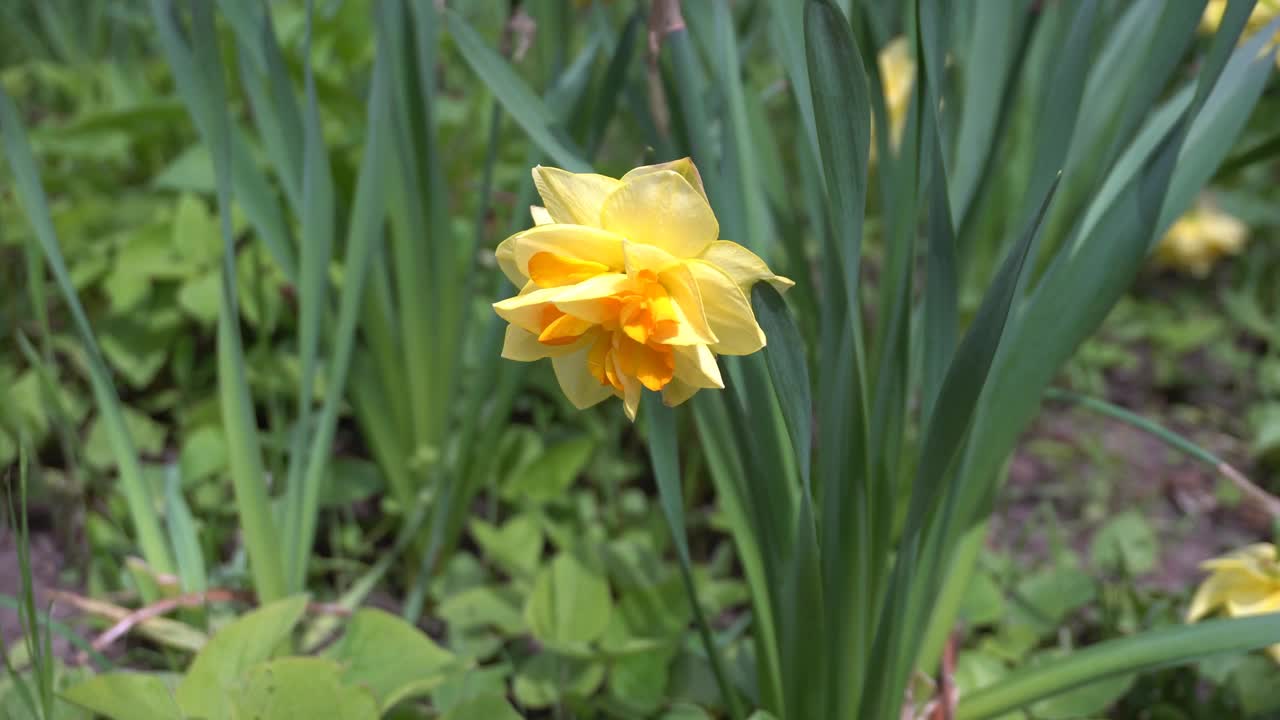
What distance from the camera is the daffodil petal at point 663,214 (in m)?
0.61

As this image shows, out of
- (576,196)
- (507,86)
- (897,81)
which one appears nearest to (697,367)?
(576,196)

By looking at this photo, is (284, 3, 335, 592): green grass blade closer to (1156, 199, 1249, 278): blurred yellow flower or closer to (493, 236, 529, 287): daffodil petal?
(493, 236, 529, 287): daffodil petal

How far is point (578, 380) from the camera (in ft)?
2.28

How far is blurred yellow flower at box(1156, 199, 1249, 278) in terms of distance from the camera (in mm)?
1929

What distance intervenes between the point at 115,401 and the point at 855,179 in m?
0.83

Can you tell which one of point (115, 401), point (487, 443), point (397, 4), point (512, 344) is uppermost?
point (397, 4)

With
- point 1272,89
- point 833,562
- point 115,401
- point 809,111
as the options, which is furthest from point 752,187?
point 1272,89

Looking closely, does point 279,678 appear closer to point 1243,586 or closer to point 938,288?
point 938,288

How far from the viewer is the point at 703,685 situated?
1.02 m

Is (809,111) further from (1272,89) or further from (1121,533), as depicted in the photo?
(1272,89)

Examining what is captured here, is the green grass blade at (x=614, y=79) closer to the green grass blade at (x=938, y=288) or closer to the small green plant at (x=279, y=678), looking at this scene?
the green grass blade at (x=938, y=288)

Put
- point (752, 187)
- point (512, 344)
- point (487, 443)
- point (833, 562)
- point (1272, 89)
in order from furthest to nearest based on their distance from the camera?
point (1272, 89) → point (487, 443) → point (752, 187) → point (833, 562) → point (512, 344)

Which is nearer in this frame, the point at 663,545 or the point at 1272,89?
the point at 663,545

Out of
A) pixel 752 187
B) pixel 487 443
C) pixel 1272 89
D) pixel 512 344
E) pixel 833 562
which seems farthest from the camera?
pixel 1272 89
